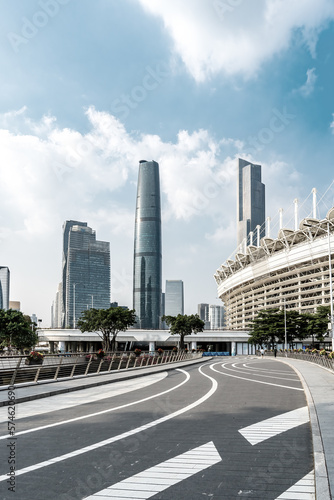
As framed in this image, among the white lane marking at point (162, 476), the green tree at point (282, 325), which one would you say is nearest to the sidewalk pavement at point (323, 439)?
the white lane marking at point (162, 476)

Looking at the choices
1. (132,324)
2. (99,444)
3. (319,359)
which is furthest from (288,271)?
(99,444)

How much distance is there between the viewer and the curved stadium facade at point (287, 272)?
126562mm

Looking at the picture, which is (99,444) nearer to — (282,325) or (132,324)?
(132,324)

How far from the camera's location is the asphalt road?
675cm

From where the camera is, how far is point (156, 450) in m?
8.99

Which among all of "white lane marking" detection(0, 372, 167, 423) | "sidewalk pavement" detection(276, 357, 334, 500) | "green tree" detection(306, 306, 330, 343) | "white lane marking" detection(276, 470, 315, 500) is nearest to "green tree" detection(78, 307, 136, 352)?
"green tree" detection(306, 306, 330, 343)

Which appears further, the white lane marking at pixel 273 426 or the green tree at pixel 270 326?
the green tree at pixel 270 326

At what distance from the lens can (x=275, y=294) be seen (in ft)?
500

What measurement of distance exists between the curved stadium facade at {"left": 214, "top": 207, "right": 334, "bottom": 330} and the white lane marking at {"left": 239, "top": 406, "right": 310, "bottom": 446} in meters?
107

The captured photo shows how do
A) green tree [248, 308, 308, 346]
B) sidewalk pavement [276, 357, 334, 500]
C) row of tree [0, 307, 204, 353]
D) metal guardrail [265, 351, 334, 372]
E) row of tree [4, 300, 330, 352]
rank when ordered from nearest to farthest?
sidewalk pavement [276, 357, 334, 500] → metal guardrail [265, 351, 334, 372] → row of tree [0, 307, 204, 353] → row of tree [4, 300, 330, 352] → green tree [248, 308, 308, 346]

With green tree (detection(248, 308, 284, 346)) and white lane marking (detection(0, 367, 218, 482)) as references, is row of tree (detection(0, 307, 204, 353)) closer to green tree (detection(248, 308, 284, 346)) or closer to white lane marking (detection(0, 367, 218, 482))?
green tree (detection(248, 308, 284, 346))

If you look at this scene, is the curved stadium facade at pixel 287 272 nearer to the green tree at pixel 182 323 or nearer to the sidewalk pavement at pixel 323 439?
the green tree at pixel 182 323

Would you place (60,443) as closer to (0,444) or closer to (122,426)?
(0,444)

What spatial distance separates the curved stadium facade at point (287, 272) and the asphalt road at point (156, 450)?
107577mm
